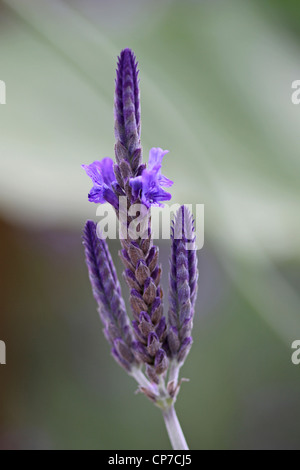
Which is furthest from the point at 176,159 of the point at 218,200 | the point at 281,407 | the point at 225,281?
the point at 281,407

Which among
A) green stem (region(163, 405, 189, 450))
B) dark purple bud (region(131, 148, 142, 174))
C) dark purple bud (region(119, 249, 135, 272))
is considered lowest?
green stem (region(163, 405, 189, 450))

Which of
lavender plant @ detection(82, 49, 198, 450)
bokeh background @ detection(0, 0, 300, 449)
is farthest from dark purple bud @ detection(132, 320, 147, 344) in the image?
bokeh background @ detection(0, 0, 300, 449)

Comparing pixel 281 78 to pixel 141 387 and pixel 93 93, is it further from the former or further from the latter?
pixel 141 387

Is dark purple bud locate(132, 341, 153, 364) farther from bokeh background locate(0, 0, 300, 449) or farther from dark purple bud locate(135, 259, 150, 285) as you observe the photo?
bokeh background locate(0, 0, 300, 449)

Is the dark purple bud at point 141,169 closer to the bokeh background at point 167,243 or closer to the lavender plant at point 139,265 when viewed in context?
the lavender plant at point 139,265

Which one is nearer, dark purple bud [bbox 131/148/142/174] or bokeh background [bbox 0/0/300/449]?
dark purple bud [bbox 131/148/142/174]

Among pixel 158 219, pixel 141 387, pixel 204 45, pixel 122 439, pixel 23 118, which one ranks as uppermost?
pixel 204 45

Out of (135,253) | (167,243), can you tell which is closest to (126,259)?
(135,253)
